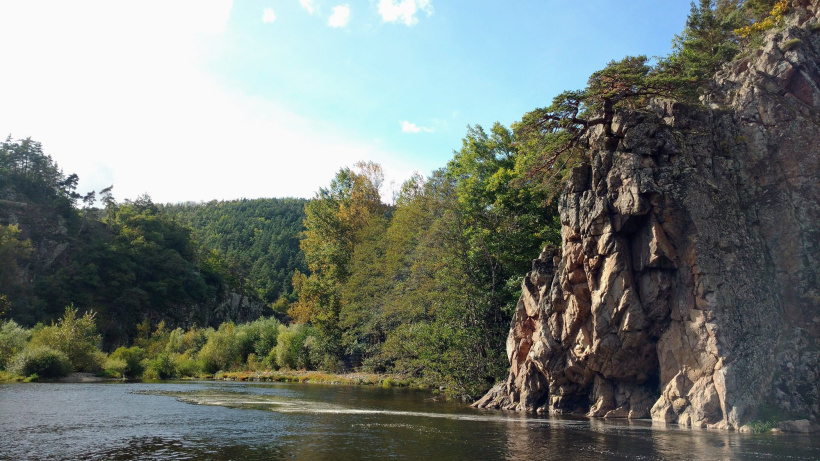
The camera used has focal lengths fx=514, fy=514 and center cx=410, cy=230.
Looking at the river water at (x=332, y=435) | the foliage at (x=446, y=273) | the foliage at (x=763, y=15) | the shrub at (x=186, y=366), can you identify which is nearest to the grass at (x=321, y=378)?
the foliage at (x=446, y=273)

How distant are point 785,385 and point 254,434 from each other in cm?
2421

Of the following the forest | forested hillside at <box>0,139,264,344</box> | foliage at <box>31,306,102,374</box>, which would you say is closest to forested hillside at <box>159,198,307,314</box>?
forested hillside at <box>0,139,264,344</box>

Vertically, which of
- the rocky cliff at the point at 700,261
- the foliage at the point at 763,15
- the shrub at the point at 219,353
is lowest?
the shrub at the point at 219,353

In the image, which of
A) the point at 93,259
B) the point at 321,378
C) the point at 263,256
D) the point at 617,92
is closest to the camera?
the point at 617,92

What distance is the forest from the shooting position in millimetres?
35219

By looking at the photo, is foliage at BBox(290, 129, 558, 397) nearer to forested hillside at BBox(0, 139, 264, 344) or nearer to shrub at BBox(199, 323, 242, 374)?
shrub at BBox(199, 323, 242, 374)

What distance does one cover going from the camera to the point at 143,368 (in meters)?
65.2

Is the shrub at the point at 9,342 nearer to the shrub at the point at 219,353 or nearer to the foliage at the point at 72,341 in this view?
the foliage at the point at 72,341

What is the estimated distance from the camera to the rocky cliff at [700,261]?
24.6m

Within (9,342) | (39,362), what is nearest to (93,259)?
(9,342)

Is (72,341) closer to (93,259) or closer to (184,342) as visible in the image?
(184,342)

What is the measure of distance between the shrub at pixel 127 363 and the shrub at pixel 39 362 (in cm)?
907

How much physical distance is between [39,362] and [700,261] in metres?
57.0

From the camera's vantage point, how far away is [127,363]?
62.8m
